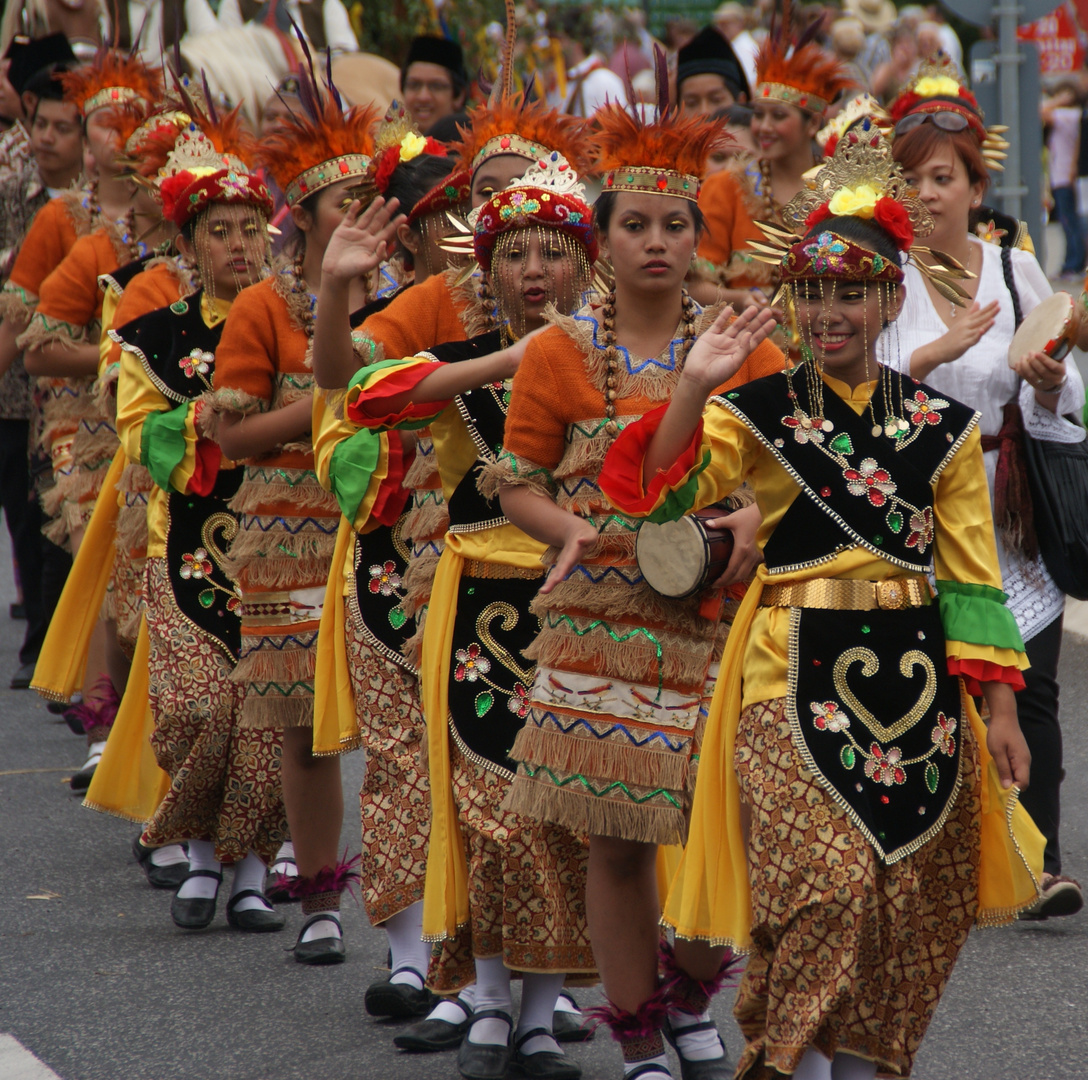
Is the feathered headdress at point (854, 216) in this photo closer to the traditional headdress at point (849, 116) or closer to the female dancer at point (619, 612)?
the female dancer at point (619, 612)

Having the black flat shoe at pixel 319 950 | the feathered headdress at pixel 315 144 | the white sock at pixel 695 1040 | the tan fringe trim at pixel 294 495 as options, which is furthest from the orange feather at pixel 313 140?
the white sock at pixel 695 1040

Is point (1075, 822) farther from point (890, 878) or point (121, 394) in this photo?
point (121, 394)

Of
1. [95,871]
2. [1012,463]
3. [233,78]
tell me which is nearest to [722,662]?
[1012,463]

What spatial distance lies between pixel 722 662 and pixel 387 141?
213cm

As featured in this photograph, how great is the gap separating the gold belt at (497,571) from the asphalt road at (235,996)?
1183mm

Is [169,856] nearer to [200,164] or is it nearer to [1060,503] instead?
[200,164]

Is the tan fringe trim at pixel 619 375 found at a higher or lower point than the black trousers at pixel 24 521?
higher

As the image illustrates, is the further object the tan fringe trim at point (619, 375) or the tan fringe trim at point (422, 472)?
the tan fringe trim at point (422, 472)

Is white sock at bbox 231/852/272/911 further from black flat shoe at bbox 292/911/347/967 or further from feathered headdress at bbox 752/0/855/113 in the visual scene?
feathered headdress at bbox 752/0/855/113

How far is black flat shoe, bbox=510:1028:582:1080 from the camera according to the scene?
392cm

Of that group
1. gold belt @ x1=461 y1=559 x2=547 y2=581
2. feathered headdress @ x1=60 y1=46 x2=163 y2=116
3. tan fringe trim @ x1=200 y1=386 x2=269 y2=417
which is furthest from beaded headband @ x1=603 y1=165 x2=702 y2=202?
feathered headdress @ x1=60 y1=46 x2=163 y2=116

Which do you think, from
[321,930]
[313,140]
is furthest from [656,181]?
[321,930]

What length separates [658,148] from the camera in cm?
362

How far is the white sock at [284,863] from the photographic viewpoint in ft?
18.2
